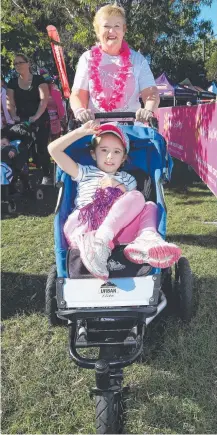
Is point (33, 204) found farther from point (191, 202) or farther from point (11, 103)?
point (191, 202)

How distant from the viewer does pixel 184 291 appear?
2670 mm

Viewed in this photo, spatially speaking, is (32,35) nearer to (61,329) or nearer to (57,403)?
(61,329)

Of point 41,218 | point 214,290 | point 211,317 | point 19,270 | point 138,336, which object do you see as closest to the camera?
point 138,336

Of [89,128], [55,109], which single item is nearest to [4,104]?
[55,109]

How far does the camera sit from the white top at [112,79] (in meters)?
3.14

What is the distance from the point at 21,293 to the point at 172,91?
1711 cm

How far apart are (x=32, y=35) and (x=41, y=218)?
2.87m

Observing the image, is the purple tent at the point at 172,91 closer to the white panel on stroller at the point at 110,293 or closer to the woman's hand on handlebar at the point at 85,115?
the woman's hand on handlebar at the point at 85,115

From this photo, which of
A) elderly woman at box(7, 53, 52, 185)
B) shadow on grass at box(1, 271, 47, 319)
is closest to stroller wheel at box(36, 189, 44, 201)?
elderly woman at box(7, 53, 52, 185)

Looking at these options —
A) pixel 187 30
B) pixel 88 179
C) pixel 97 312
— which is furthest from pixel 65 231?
pixel 187 30

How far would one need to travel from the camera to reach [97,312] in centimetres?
214

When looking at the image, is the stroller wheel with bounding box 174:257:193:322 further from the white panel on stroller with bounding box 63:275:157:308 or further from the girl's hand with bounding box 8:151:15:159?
the girl's hand with bounding box 8:151:15:159

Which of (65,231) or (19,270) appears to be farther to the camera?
(19,270)

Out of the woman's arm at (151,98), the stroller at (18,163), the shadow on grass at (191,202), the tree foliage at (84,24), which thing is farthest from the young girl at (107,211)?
the tree foliage at (84,24)
